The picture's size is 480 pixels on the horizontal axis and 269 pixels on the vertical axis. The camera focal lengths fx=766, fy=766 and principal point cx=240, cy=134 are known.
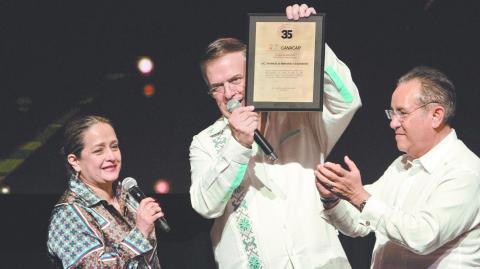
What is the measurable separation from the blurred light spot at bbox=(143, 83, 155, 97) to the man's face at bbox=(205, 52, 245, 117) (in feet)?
5.30

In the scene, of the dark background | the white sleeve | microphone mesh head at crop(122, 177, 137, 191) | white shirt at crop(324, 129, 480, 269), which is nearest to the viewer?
white shirt at crop(324, 129, 480, 269)

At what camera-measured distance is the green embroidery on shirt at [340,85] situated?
2760 millimetres

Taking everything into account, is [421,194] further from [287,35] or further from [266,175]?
[287,35]

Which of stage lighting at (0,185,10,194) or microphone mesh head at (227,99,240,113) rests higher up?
microphone mesh head at (227,99,240,113)

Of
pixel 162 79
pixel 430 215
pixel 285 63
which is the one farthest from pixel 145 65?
pixel 430 215

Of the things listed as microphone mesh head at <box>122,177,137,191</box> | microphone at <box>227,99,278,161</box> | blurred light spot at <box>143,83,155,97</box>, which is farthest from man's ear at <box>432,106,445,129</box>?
blurred light spot at <box>143,83,155,97</box>

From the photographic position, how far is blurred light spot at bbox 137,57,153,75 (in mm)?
4344

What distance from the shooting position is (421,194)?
2.67 metres

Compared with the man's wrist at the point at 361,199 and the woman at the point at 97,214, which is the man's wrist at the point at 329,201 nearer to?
the man's wrist at the point at 361,199

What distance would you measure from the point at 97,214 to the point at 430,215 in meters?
1.14

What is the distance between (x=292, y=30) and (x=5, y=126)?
90.7 inches

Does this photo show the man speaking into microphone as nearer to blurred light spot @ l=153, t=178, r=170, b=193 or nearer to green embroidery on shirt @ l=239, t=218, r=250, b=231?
green embroidery on shirt @ l=239, t=218, r=250, b=231

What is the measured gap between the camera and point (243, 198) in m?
2.84

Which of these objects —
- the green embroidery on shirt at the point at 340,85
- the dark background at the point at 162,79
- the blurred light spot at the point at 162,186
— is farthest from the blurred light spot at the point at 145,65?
the green embroidery on shirt at the point at 340,85
